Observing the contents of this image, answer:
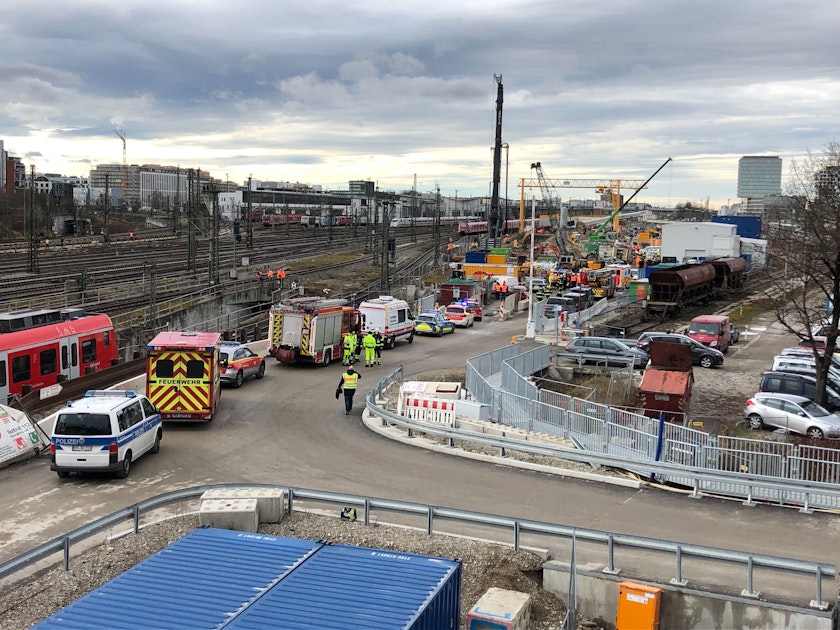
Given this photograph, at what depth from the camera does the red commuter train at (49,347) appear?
877 inches

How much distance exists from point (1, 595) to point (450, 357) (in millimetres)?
23411

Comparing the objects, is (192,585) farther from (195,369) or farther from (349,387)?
(349,387)

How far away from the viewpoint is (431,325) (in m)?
39.4

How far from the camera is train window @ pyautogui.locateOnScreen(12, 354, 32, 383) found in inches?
879

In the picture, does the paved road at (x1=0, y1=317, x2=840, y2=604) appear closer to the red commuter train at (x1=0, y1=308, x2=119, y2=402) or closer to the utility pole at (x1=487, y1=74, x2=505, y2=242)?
the red commuter train at (x1=0, y1=308, x2=119, y2=402)

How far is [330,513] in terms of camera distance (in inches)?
560

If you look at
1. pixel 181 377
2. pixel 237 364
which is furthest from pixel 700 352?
pixel 181 377

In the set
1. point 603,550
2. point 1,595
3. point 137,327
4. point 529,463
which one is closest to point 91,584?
point 1,595

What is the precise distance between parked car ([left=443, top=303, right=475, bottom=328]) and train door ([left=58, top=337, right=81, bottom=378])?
67.1 feet

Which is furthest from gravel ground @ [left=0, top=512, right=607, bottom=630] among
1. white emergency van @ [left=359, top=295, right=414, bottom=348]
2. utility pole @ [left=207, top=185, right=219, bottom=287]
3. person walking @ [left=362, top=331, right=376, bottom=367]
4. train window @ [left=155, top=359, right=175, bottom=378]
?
utility pole @ [left=207, top=185, right=219, bottom=287]

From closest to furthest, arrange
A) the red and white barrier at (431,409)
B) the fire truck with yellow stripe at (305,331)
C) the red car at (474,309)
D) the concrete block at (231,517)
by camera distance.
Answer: the concrete block at (231,517)
the red and white barrier at (431,409)
the fire truck with yellow stripe at (305,331)
the red car at (474,309)

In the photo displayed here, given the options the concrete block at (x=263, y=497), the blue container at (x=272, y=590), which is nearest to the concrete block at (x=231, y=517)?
the concrete block at (x=263, y=497)

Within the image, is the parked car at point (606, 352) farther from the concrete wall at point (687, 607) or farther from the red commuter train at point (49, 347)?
the concrete wall at point (687, 607)

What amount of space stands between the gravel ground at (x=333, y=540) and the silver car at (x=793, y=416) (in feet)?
42.0
